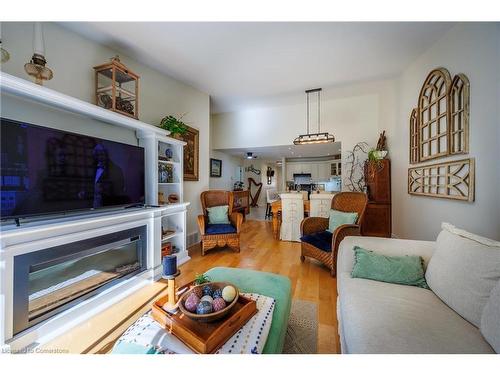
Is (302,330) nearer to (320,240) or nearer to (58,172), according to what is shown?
(320,240)

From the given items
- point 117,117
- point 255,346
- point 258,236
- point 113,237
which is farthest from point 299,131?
point 255,346

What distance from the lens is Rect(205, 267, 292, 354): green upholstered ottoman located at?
3.22 feet

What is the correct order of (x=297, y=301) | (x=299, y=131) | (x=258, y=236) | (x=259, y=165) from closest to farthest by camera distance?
(x=297, y=301) < (x=258, y=236) < (x=299, y=131) < (x=259, y=165)

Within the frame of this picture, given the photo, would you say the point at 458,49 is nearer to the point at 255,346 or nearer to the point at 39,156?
the point at 255,346

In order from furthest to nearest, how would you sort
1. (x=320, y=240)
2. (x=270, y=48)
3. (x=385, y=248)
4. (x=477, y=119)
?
(x=320, y=240) < (x=270, y=48) < (x=477, y=119) < (x=385, y=248)

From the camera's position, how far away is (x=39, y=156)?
1419 mm

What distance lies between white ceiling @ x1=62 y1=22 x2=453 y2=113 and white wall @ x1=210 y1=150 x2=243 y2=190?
2.37 metres

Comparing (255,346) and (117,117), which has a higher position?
(117,117)

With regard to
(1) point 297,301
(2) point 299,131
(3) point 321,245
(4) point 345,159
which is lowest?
(1) point 297,301

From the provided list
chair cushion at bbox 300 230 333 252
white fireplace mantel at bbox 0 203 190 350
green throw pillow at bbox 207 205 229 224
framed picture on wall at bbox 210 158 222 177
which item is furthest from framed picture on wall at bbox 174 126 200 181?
chair cushion at bbox 300 230 333 252

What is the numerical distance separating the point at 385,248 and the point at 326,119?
11.0 ft

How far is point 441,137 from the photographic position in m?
2.20

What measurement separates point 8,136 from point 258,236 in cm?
357

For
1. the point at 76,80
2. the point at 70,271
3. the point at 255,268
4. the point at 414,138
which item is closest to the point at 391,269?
the point at 255,268
